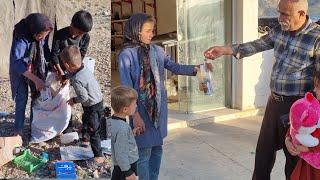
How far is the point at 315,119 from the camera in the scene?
2777mm

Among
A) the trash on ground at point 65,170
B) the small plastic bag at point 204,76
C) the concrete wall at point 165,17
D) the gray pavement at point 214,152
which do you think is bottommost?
the gray pavement at point 214,152

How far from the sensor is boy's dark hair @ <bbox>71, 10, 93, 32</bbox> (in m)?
3.45

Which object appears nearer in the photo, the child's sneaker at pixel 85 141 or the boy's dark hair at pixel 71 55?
the boy's dark hair at pixel 71 55

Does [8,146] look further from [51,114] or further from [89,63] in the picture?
[89,63]

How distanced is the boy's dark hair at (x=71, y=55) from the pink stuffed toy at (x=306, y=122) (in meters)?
1.46

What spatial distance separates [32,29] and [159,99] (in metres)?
0.99

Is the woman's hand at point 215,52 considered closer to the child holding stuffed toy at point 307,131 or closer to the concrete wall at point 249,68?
the child holding stuffed toy at point 307,131

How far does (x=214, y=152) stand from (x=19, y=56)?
7.86 ft

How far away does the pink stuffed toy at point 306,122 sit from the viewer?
2.78 meters

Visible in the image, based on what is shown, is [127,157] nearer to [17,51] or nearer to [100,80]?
[100,80]

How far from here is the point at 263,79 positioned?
6.59m

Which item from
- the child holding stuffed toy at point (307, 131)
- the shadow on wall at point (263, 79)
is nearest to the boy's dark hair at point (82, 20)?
the child holding stuffed toy at point (307, 131)

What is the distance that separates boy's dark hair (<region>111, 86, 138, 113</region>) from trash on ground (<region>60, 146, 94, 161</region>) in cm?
65

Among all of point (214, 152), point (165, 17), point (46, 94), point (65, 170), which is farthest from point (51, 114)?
point (165, 17)
